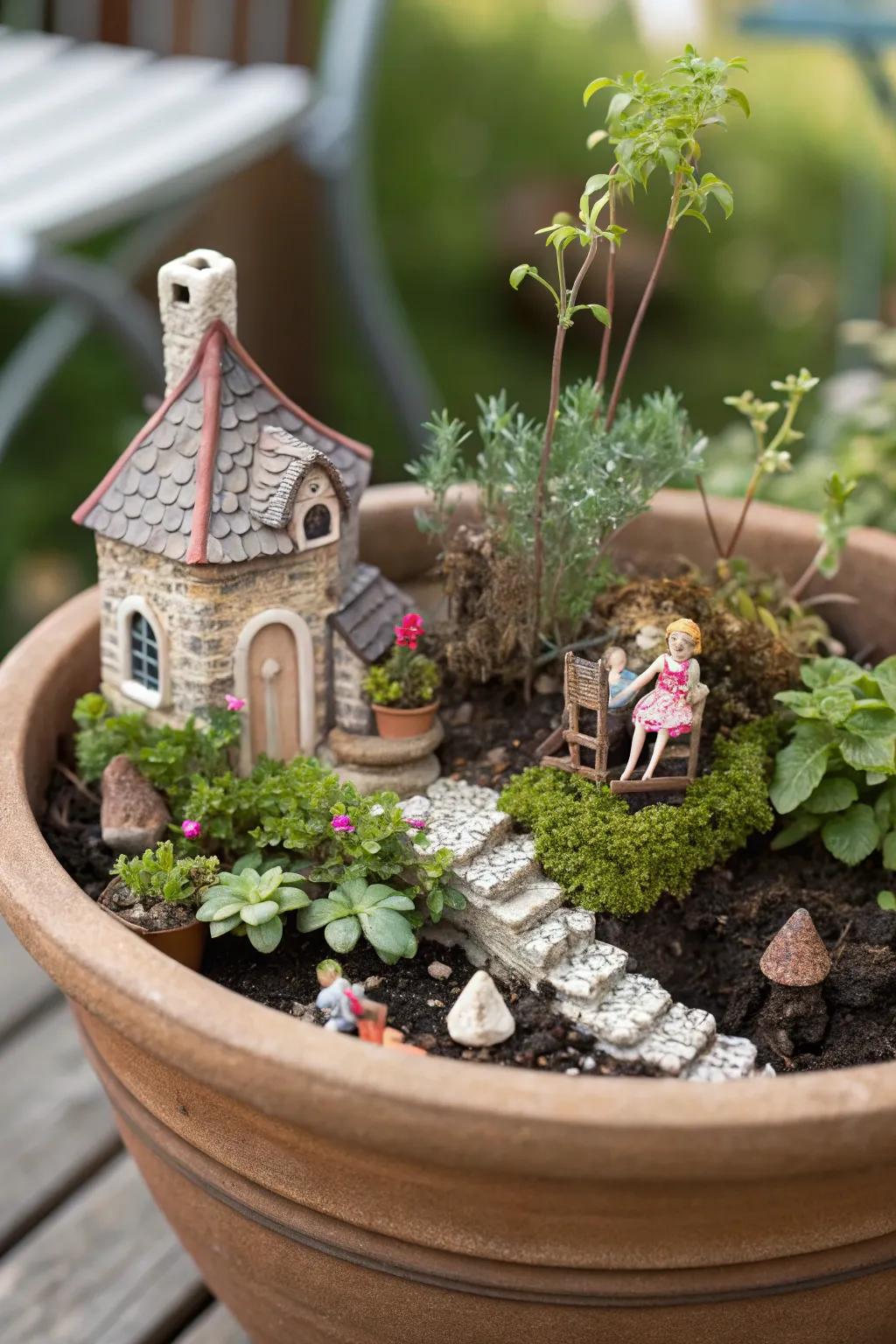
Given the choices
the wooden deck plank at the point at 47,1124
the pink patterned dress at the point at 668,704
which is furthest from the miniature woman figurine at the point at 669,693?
the wooden deck plank at the point at 47,1124

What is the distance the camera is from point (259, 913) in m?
1.54

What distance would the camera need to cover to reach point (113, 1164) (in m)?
2.33

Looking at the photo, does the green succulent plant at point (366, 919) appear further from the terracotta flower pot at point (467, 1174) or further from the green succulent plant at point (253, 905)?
the terracotta flower pot at point (467, 1174)

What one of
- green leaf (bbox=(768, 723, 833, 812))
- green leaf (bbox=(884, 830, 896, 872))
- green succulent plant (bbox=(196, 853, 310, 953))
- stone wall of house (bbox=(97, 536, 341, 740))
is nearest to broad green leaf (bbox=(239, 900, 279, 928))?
green succulent plant (bbox=(196, 853, 310, 953))

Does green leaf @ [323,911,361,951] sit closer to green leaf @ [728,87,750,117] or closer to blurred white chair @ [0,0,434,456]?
green leaf @ [728,87,750,117]

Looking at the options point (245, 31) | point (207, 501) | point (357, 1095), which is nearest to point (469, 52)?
point (245, 31)

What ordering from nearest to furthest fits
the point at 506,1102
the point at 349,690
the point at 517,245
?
1. the point at 506,1102
2. the point at 349,690
3. the point at 517,245

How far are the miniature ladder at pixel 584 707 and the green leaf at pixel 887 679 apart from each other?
14.4 inches

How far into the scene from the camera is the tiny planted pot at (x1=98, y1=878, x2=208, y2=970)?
1.55 m

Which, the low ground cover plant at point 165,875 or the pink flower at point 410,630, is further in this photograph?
the pink flower at point 410,630

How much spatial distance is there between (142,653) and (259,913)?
0.41 metres

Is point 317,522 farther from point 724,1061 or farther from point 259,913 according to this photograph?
point 724,1061

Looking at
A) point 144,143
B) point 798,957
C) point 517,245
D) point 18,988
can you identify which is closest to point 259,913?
point 798,957

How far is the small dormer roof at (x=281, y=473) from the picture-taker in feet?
5.43
